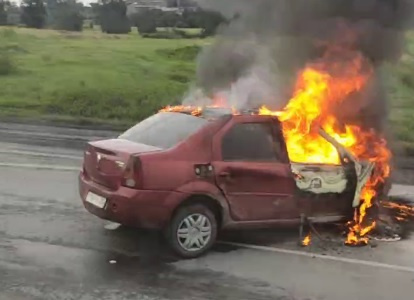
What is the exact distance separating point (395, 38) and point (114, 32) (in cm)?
4404

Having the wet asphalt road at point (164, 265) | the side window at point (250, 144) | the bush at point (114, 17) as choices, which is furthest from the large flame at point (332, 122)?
the bush at point (114, 17)

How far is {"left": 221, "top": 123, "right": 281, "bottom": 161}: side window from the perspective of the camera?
24.9 ft

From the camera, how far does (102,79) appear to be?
86.2 ft

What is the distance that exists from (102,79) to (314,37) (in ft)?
55.1

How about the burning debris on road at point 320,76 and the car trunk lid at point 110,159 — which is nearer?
the car trunk lid at point 110,159

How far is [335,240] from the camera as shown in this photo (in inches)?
320

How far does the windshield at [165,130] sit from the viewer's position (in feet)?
24.7

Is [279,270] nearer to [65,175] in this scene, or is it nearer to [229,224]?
[229,224]

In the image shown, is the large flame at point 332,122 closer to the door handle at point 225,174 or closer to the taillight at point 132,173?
the door handle at point 225,174

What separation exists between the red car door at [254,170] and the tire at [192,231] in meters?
0.31

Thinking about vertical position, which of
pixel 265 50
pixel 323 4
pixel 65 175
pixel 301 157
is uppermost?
pixel 323 4

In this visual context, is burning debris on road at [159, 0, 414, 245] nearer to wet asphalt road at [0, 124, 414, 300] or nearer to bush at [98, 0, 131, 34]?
wet asphalt road at [0, 124, 414, 300]

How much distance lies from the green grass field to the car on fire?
3587mm

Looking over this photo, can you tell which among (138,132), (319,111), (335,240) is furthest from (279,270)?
(319,111)
